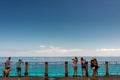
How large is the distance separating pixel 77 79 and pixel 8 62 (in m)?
7.06

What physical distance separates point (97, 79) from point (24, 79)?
21.7 feet

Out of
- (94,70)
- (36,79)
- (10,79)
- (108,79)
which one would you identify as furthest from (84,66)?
(10,79)

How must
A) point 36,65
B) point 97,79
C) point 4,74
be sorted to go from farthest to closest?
point 36,65 < point 4,74 < point 97,79

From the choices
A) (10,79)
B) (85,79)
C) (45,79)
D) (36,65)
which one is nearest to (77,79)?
(85,79)

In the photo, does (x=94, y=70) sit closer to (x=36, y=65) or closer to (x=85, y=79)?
(x=85, y=79)

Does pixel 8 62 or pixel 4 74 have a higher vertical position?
pixel 8 62

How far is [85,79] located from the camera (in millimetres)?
17234

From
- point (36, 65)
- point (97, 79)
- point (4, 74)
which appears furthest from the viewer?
point (36, 65)

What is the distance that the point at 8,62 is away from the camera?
1909 centimetres

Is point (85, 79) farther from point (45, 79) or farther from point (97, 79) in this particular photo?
point (45, 79)

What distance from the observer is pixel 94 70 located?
1772 centimetres

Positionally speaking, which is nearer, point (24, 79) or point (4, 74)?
point (24, 79)

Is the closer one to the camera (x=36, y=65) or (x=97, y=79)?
(x=97, y=79)

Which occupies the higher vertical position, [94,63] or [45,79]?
[94,63]
